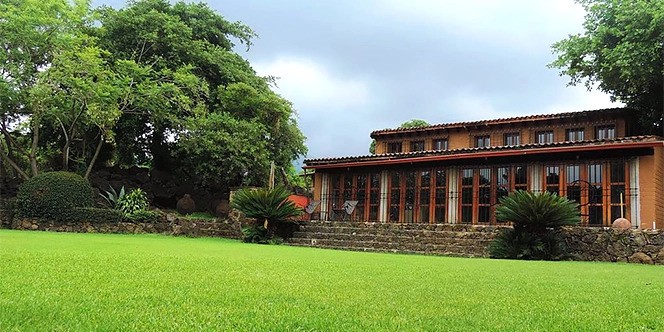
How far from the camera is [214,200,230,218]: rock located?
951 inches

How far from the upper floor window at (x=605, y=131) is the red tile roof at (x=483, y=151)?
4.78 metres

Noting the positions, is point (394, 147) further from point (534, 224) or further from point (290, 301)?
point (290, 301)

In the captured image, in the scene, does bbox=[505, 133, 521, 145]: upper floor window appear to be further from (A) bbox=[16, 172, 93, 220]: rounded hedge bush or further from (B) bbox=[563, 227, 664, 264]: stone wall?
(A) bbox=[16, 172, 93, 220]: rounded hedge bush

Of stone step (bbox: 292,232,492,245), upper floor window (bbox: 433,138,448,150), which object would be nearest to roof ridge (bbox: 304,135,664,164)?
stone step (bbox: 292,232,492,245)

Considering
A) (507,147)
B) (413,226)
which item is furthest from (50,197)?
(507,147)

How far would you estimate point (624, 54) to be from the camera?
18125 millimetres

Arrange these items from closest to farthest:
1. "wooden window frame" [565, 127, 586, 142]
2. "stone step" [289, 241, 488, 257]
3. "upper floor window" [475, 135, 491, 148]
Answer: "stone step" [289, 241, 488, 257], "wooden window frame" [565, 127, 586, 142], "upper floor window" [475, 135, 491, 148]

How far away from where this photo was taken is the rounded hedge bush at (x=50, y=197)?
19156mm

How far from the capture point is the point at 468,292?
526 centimetres

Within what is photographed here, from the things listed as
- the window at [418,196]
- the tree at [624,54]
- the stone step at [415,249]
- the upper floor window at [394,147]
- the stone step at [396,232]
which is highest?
the tree at [624,54]

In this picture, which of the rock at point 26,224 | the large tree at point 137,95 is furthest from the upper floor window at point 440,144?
the rock at point 26,224

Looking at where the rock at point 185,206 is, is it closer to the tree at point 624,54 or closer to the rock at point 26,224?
the rock at point 26,224

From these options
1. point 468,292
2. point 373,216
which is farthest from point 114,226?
point 468,292

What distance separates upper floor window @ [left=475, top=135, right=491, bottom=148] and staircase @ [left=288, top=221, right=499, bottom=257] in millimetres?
7143
